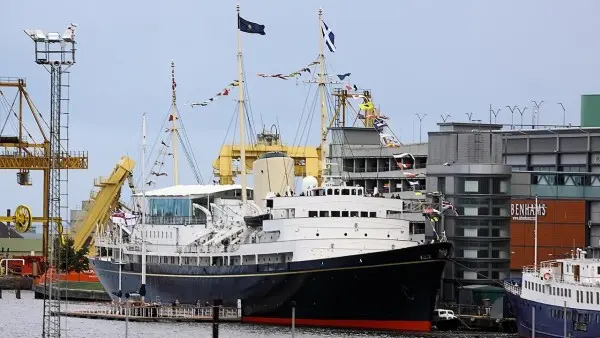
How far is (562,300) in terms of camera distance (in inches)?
3332

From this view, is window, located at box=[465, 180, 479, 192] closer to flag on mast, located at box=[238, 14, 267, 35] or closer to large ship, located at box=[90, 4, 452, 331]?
large ship, located at box=[90, 4, 452, 331]

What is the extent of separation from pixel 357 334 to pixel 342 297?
181 inches

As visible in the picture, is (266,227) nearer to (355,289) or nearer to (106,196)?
(355,289)

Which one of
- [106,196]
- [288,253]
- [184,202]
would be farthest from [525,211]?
[106,196]

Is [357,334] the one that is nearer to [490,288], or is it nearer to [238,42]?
[490,288]

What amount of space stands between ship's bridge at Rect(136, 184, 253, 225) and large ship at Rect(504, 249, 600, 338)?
87.6 ft

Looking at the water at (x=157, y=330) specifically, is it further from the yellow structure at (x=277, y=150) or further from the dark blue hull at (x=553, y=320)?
the yellow structure at (x=277, y=150)

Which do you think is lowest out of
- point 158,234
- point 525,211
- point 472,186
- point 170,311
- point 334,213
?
point 170,311

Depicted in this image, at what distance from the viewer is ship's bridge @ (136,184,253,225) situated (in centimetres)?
11019

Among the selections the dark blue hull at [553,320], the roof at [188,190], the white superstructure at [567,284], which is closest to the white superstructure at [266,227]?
the roof at [188,190]

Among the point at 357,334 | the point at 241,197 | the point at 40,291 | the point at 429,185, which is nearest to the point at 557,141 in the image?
the point at 429,185

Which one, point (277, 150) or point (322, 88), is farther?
point (277, 150)

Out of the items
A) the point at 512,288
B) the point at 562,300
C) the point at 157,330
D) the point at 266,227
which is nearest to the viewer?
the point at 562,300

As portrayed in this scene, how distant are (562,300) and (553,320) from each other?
3.85ft
